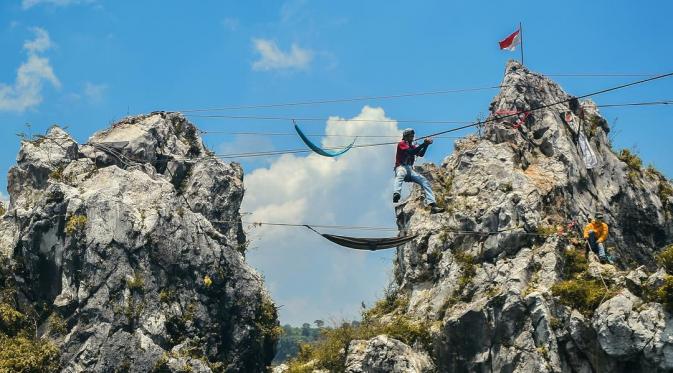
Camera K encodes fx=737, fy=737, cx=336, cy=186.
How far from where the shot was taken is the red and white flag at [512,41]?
34.5 metres

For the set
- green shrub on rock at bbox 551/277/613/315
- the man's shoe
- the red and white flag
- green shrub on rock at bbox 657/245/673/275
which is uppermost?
the red and white flag

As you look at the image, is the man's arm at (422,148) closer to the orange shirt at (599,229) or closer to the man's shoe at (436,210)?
the man's shoe at (436,210)

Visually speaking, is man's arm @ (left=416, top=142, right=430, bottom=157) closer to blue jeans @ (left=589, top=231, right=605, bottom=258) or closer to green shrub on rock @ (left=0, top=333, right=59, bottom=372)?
blue jeans @ (left=589, top=231, right=605, bottom=258)

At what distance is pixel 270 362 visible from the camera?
113ft

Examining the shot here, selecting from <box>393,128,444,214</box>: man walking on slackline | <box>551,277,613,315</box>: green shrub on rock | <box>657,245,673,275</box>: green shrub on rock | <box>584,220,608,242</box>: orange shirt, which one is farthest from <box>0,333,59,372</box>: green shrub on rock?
<box>657,245,673,275</box>: green shrub on rock

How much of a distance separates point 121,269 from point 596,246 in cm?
1836

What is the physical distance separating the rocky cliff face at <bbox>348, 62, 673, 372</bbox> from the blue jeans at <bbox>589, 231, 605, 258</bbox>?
586 mm

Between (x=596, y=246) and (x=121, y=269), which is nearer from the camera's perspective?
(x=596, y=246)

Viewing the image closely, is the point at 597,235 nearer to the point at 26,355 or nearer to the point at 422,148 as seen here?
the point at 422,148

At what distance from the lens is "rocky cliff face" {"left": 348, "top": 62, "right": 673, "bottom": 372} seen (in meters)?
22.9

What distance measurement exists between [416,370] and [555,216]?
8.15 m

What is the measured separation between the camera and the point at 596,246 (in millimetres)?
25922

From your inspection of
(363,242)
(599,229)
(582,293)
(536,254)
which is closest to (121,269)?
(363,242)

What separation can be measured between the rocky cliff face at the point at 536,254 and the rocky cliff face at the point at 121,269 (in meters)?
7.47
